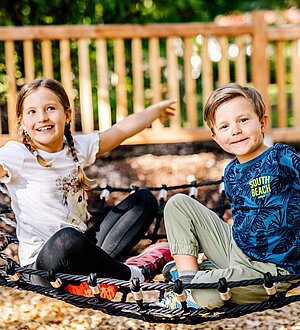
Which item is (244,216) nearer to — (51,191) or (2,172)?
(51,191)

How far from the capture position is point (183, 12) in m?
8.20

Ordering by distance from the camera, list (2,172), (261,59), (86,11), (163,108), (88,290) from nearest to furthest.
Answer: (88,290) < (2,172) < (163,108) < (261,59) < (86,11)

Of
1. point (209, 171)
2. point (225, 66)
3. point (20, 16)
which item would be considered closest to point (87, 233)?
point (209, 171)

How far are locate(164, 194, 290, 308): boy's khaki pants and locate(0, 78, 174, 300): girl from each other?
25 centimetres

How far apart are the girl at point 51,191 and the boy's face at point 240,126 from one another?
23.2 inches

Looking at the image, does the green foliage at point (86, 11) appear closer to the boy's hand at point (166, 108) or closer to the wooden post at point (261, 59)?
the wooden post at point (261, 59)

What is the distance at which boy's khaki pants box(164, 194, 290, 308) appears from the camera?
2.06 m

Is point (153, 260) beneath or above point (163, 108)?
beneath

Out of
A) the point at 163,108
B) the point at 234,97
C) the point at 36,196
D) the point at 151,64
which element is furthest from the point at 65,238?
the point at 151,64

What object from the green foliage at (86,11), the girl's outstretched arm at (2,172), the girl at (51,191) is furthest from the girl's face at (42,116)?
the green foliage at (86,11)

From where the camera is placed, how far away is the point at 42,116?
2441 millimetres

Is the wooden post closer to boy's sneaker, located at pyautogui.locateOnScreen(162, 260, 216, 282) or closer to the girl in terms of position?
the girl

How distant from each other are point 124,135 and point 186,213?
773mm

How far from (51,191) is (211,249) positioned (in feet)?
2.20
